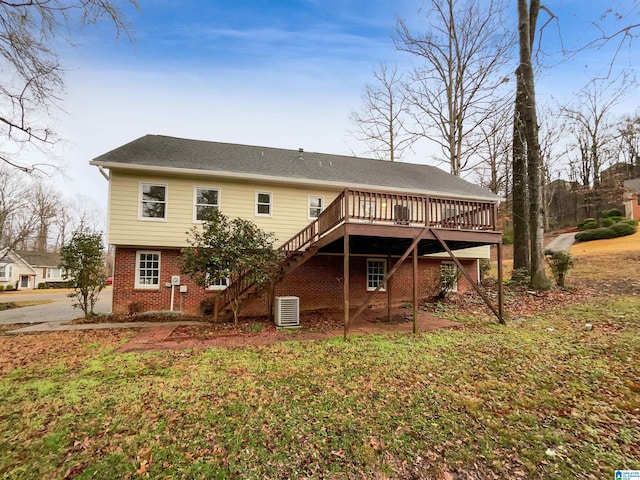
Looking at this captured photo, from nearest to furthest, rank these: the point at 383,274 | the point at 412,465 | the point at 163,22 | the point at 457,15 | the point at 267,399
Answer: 1. the point at 412,465
2. the point at 267,399
3. the point at 163,22
4. the point at 383,274
5. the point at 457,15

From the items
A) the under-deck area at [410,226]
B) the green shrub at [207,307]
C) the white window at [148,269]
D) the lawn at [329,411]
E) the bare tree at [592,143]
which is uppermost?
the bare tree at [592,143]

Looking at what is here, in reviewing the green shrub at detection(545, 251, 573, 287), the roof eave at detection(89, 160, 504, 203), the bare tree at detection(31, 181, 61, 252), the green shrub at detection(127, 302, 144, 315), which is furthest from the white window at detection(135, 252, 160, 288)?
the bare tree at detection(31, 181, 61, 252)

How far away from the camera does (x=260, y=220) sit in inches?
428

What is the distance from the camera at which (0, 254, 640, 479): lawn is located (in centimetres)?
272

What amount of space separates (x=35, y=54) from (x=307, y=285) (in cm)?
1008

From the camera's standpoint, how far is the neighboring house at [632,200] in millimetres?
26750

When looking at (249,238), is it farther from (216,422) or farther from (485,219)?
(485,219)

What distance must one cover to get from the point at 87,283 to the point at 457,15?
21810 millimetres

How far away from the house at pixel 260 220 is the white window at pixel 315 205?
0.04 metres

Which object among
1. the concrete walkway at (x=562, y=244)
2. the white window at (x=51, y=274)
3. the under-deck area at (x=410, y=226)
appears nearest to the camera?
the under-deck area at (x=410, y=226)

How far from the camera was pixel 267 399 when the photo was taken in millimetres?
3889

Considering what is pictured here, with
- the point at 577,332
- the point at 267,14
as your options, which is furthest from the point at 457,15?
the point at 577,332

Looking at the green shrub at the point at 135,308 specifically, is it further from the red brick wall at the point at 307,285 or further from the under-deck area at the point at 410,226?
the under-deck area at the point at 410,226

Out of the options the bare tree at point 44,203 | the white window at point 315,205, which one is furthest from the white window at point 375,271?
the bare tree at point 44,203
